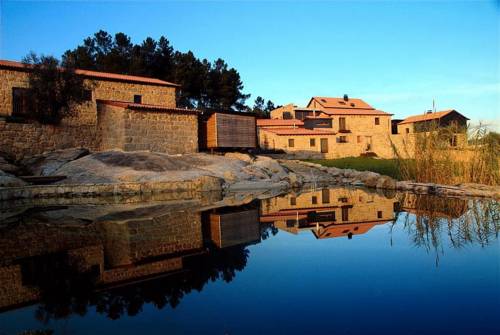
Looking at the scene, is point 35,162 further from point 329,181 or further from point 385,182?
point 385,182

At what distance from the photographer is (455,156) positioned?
595 inches

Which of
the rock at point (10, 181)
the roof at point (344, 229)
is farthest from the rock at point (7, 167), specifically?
the roof at point (344, 229)

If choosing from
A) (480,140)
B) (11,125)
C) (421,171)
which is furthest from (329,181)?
(11,125)

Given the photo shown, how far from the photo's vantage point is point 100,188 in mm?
18078

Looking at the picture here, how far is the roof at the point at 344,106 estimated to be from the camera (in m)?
47.4

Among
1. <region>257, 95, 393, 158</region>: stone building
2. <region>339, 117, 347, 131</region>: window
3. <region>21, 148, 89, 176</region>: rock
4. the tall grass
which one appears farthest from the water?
<region>339, 117, 347, 131</region>: window

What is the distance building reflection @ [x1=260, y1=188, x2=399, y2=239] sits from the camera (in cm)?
971

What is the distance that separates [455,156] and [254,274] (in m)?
12.4

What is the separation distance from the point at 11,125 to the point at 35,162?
2.93 metres

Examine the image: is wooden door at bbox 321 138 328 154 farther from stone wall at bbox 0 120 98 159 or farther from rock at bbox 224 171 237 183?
stone wall at bbox 0 120 98 159

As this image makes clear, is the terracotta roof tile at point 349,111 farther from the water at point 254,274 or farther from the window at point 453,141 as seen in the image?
the water at point 254,274

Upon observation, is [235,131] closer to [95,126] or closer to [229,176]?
[229,176]

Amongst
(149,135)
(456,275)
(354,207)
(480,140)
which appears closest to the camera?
(456,275)

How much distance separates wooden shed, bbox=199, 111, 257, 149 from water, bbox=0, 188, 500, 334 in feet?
57.7
